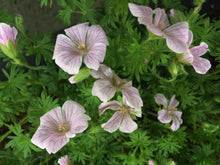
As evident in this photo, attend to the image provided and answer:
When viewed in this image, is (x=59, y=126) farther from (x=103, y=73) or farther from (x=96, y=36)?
(x=96, y=36)

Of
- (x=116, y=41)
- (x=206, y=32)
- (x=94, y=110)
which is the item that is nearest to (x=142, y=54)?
(x=116, y=41)

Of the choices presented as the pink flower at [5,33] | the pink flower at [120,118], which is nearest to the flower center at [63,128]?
the pink flower at [120,118]

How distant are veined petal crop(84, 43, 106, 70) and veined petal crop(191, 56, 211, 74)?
1.35 ft

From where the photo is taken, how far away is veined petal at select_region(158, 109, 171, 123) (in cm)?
119

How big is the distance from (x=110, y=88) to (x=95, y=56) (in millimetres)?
145

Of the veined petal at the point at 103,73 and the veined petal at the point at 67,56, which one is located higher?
the veined petal at the point at 67,56

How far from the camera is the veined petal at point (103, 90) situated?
0.86 metres

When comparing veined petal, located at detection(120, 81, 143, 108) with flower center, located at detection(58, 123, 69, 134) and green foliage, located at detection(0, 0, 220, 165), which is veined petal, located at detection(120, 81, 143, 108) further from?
flower center, located at detection(58, 123, 69, 134)

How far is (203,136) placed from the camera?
1497 mm

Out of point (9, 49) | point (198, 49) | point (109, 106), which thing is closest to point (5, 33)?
point (9, 49)

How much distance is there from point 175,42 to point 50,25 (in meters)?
1.45

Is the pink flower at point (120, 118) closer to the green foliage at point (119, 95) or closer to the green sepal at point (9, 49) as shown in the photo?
the green foliage at point (119, 95)

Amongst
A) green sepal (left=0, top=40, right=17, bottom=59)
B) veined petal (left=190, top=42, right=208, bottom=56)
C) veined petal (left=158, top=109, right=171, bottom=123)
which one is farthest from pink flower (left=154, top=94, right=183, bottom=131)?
green sepal (left=0, top=40, right=17, bottom=59)

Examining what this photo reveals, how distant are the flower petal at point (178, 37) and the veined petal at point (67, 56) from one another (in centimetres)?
32
